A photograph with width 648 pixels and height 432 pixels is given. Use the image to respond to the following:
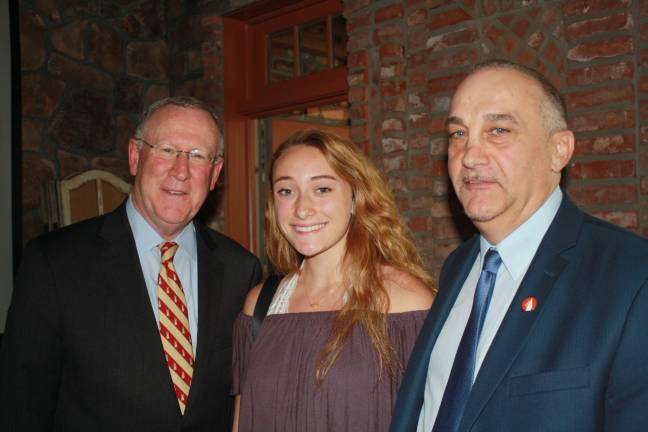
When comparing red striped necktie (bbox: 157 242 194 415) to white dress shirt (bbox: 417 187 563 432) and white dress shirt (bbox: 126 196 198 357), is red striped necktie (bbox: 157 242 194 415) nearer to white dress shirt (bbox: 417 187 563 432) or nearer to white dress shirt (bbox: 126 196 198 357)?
white dress shirt (bbox: 126 196 198 357)

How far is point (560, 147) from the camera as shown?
1475mm

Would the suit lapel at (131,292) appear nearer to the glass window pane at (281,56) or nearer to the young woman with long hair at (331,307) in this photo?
the young woman with long hair at (331,307)

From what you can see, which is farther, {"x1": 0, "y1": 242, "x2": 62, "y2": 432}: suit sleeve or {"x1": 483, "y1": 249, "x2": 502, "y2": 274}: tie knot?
{"x1": 0, "y1": 242, "x2": 62, "y2": 432}: suit sleeve

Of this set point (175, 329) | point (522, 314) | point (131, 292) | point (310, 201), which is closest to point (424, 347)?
point (522, 314)

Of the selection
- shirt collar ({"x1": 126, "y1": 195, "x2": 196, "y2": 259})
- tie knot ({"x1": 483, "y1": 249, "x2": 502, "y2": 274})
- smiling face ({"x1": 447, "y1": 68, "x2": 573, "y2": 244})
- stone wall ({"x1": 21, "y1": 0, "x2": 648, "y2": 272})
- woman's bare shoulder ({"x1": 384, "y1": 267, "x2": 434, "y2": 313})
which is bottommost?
woman's bare shoulder ({"x1": 384, "y1": 267, "x2": 434, "y2": 313})

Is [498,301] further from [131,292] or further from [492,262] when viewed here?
[131,292]

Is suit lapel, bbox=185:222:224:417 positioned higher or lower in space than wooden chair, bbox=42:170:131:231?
lower

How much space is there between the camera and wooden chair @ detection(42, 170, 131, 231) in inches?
148

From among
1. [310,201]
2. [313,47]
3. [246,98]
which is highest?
[313,47]

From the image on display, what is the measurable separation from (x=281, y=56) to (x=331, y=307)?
2747 millimetres

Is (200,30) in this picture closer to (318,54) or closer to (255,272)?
(318,54)

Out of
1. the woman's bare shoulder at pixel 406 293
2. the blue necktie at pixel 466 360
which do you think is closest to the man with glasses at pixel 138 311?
the woman's bare shoulder at pixel 406 293

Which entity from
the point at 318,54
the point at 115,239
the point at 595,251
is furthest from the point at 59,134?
the point at 595,251

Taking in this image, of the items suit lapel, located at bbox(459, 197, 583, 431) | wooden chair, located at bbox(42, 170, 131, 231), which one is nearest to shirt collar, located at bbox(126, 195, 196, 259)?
suit lapel, located at bbox(459, 197, 583, 431)
